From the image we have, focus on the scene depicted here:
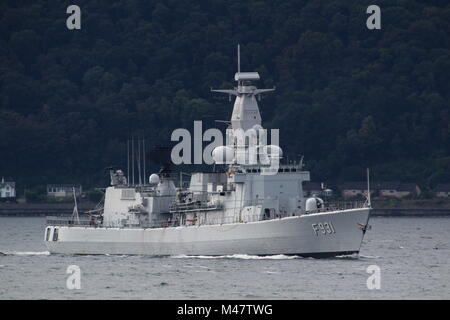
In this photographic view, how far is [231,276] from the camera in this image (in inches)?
2211

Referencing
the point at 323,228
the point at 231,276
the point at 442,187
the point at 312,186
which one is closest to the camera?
the point at 231,276

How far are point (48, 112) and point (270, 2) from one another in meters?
37.1

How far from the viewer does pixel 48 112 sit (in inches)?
5640

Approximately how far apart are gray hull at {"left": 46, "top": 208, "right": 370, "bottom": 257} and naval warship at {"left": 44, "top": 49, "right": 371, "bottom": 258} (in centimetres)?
5

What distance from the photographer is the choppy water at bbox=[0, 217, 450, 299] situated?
51.2 metres

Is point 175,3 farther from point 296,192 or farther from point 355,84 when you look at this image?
point 296,192

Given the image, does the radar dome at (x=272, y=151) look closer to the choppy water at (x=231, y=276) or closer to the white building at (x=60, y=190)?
the choppy water at (x=231, y=276)

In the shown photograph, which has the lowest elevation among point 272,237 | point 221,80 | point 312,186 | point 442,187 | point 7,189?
point 272,237

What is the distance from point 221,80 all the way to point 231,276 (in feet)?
299

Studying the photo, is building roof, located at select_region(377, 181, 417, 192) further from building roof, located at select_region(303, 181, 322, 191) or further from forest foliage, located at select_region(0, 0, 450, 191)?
building roof, located at select_region(303, 181, 322, 191)

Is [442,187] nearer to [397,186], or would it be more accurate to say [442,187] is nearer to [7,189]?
[397,186]

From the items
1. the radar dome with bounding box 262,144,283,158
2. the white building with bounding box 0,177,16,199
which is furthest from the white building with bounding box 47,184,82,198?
the radar dome with bounding box 262,144,283,158

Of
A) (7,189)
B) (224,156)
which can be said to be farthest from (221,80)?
(224,156)

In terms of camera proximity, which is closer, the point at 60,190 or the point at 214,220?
the point at 214,220
